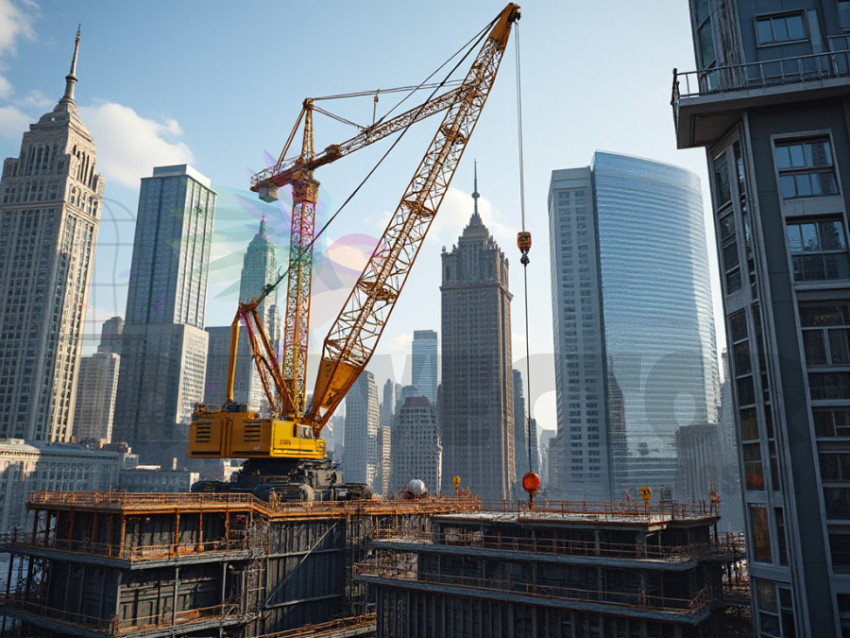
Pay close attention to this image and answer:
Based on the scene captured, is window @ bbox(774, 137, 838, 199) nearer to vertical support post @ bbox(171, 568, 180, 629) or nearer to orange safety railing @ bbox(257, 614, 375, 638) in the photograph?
orange safety railing @ bbox(257, 614, 375, 638)

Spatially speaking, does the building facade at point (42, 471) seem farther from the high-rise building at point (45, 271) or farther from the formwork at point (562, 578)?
the formwork at point (562, 578)

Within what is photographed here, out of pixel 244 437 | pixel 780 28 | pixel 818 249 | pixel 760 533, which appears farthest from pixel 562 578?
pixel 244 437

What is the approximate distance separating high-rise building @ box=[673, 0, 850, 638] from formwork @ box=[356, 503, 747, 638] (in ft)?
22.9

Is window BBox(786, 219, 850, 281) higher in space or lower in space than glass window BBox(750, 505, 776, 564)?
higher

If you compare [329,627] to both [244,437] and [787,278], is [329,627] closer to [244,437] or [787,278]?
[244,437]

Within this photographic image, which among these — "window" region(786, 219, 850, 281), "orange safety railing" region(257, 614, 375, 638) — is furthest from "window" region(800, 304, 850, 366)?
"orange safety railing" region(257, 614, 375, 638)

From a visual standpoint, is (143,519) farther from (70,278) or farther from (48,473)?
(70,278)

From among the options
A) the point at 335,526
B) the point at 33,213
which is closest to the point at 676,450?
the point at 335,526

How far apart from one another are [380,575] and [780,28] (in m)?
39.9

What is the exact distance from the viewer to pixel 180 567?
39.5 meters

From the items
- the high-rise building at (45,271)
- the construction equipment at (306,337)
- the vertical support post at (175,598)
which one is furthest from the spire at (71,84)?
the vertical support post at (175,598)

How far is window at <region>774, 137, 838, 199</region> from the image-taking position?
27.7m

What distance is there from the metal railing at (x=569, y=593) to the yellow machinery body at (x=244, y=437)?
17541mm

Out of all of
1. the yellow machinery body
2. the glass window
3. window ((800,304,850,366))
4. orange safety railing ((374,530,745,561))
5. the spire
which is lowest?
orange safety railing ((374,530,745,561))
